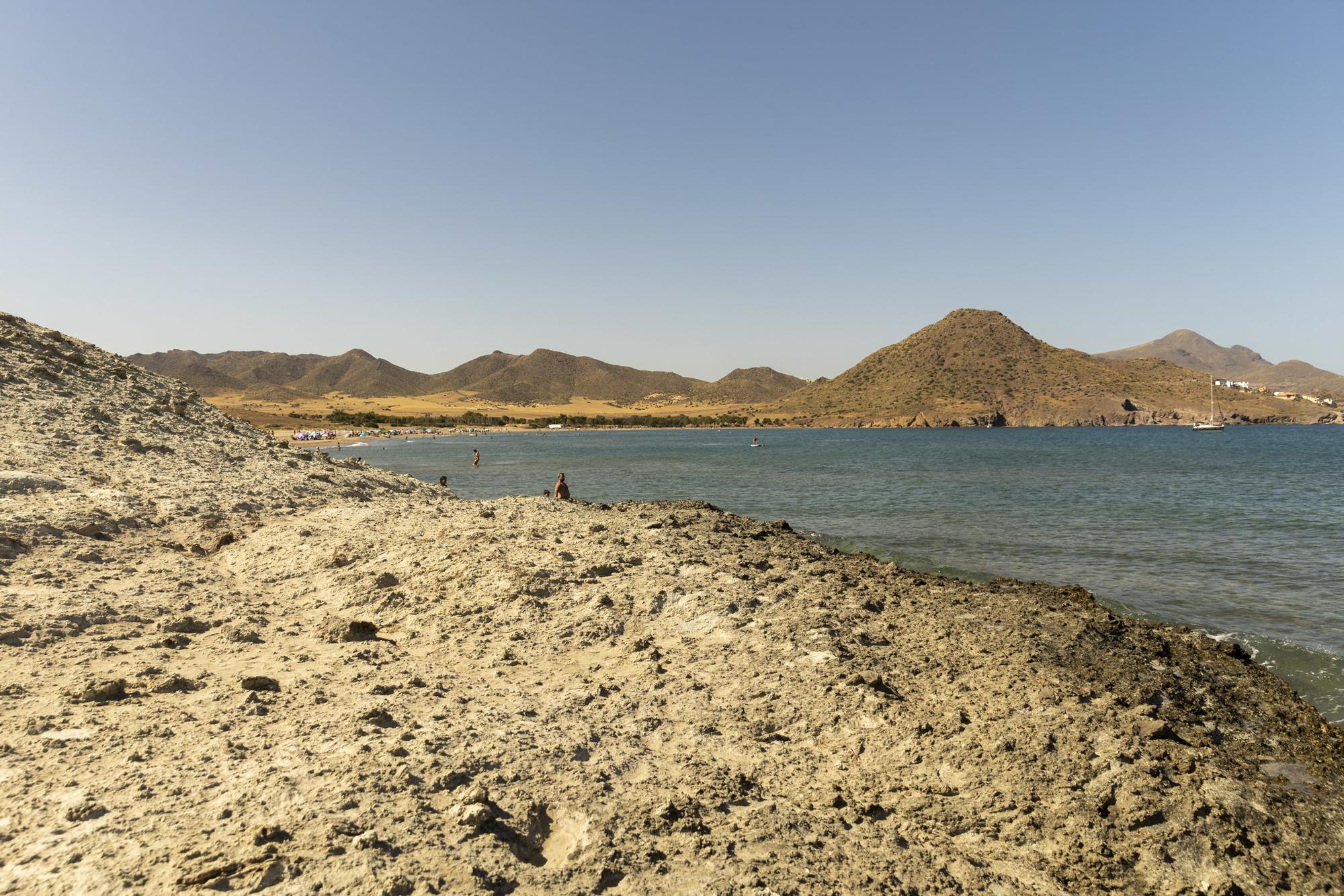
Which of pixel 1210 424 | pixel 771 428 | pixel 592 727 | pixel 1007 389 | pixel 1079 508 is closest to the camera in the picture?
pixel 592 727

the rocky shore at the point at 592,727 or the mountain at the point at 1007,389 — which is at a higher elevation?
the mountain at the point at 1007,389

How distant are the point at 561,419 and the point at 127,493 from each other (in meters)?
156

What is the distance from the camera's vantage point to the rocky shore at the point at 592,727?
4.36 meters

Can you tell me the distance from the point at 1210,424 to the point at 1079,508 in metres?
126

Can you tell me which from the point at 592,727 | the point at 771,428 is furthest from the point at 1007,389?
the point at 592,727

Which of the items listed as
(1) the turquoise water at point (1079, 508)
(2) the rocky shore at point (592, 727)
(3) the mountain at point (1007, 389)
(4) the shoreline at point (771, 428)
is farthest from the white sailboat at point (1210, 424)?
(2) the rocky shore at point (592, 727)

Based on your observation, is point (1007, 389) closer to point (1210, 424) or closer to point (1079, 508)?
point (1210, 424)

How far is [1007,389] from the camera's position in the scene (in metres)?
145

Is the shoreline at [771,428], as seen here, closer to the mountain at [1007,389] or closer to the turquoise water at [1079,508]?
the mountain at [1007,389]

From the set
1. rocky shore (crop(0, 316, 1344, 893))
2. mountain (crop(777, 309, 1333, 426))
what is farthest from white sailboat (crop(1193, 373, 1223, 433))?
rocky shore (crop(0, 316, 1344, 893))

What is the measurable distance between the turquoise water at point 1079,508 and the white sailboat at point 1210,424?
43.9 meters

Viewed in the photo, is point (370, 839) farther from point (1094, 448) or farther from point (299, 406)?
point (299, 406)

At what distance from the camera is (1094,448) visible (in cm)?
7712

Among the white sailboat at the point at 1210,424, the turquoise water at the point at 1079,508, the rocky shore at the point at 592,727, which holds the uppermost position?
the white sailboat at the point at 1210,424
